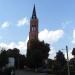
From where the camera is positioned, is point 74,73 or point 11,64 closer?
point 11,64

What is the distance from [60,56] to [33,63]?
41.7 feet

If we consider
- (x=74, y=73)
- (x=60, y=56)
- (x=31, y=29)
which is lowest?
(x=74, y=73)

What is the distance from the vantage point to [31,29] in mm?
178625

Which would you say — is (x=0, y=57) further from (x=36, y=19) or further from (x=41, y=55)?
(x=36, y=19)

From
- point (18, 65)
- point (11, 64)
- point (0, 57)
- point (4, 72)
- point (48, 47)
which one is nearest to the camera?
point (11, 64)

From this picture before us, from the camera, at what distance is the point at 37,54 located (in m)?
107

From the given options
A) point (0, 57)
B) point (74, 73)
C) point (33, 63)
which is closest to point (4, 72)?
point (0, 57)

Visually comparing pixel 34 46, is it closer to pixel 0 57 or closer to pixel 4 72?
pixel 0 57

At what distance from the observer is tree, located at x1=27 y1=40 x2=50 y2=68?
350 ft

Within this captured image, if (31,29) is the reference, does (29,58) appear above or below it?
below

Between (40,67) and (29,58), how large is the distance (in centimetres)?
585

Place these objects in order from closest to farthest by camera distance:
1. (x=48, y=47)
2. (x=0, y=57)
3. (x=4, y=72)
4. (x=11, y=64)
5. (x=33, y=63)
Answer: (x=11, y=64)
(x=4, y=72)
(x=0, y=57)
(x=33, y=63)
(x=48, y=47)

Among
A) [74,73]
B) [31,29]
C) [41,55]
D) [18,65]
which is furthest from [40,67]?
[31,29]

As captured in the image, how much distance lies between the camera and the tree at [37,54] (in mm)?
106662
